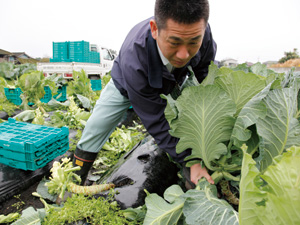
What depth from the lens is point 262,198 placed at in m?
0.85

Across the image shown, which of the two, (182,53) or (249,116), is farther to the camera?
(182,53)

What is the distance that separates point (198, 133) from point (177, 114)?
20 cm

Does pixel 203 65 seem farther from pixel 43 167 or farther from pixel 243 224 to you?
pixel 43 167

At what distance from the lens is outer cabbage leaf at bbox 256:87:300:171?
1369mm

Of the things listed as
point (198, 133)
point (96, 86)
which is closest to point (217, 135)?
point (198, 133)

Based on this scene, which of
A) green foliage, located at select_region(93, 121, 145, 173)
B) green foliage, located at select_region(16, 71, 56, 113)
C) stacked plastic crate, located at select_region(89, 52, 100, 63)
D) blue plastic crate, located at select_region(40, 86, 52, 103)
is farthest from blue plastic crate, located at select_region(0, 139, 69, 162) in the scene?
stacked plastic crate, located at select_region(89, 52, 100, 63)

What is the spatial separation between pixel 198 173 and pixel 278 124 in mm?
681

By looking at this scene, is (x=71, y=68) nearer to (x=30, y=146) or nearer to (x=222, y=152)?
(x=30, y=146)

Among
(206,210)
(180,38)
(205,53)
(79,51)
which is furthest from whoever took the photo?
(79,51)

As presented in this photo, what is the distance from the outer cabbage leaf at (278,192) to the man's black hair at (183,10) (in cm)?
89

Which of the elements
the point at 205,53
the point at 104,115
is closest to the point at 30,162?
the point at 104,115

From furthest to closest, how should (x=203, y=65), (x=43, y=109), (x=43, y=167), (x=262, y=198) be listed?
1. (x=43, y=109)
2. (x=43, y=167)
3. (x=203, y=65)
4. (x=262, y=198)

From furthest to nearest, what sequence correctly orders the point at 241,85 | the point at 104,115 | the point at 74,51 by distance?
the point at 74,51, the point at 104,115, the point at 241,85

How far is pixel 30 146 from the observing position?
249 cm
